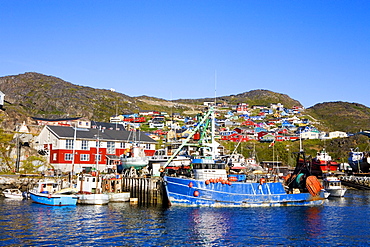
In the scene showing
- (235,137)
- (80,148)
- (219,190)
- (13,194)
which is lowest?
(13,194)

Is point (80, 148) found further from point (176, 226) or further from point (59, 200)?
point (176, 226)

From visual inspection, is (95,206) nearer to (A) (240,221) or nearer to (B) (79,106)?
(A) (240,221)

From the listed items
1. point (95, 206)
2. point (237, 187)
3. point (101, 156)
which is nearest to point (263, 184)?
point (237, 187)

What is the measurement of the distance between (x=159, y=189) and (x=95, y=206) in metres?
8.89

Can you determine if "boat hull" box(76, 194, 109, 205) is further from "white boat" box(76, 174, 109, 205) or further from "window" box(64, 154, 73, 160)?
"window" box(64, 154, 73, 160)

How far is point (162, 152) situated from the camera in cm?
7619

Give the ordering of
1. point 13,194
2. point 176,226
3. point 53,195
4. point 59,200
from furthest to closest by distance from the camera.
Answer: point 13,194 → point 53,195 → point 59,200 → point 176,226

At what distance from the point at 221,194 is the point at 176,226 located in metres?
13.2

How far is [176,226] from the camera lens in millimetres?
→ 35969

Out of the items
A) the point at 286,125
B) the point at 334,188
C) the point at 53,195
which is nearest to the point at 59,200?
the point at 53,195

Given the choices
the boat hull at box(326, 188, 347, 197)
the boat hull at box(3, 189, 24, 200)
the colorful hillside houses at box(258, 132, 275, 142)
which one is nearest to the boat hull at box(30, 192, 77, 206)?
the boat hull at box(3, 189, 24, 200)

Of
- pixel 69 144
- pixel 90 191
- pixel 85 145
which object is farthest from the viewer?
pixel 85 145

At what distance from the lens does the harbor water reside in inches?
1192

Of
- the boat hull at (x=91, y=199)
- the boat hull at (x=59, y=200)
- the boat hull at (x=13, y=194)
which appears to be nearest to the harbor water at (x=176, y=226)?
the boat hull at (x=59, y=200)
